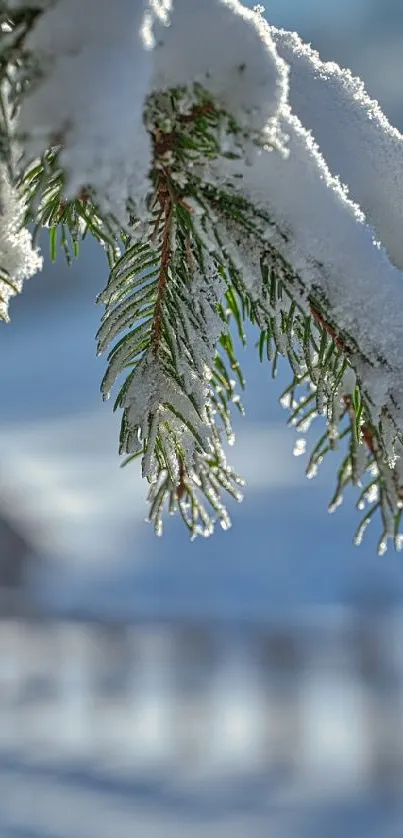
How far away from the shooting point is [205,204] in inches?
13.8

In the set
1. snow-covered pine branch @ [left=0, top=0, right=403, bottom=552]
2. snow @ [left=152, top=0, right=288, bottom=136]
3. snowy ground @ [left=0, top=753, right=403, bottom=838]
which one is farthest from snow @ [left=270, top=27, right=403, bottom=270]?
snowy ground @ [left=0, top=753, right=403, bottom=838]

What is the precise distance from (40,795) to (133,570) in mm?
12040

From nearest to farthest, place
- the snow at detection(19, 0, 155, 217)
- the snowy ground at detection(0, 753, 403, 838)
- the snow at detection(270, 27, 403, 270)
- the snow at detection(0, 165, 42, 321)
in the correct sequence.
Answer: the snow at detection(19, 0, 155, 217) < the snow at detection(0, 165, 42, 321) < the snow at detection(270, 27, 403, 270) < the snowy ground at detection(0, 753, 403, 838)

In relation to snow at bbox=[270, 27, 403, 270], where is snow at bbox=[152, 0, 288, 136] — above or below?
below

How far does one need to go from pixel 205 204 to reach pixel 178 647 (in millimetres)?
12729

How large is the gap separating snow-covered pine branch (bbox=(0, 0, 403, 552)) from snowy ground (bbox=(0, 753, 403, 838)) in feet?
22.1

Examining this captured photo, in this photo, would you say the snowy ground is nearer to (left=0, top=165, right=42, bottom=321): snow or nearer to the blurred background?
the blurred background

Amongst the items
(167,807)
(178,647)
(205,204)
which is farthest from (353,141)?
(178,647)

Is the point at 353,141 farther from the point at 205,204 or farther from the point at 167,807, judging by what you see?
the point at 167,807

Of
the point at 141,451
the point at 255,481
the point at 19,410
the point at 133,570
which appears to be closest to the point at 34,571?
the point at 133,570

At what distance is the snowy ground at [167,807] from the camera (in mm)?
6512

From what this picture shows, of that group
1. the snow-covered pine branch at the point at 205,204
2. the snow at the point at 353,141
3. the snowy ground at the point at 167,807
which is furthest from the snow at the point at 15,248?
the snowy ground at the point at 167,807

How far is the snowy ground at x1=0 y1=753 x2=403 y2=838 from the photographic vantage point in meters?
6.51

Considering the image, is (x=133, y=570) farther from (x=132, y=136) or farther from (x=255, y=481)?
(x=132, y=136)
